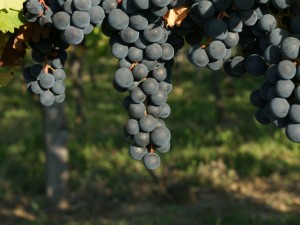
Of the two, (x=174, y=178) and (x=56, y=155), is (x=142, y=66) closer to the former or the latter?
(x=56, y=155)

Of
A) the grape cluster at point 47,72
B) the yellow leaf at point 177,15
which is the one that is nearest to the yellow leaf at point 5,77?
the grape cluster at point 47,72

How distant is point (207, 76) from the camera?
15.2 m

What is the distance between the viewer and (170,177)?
658 cm

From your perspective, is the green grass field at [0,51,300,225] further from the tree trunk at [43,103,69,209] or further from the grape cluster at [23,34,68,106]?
the grape cluster at [23,34,68,106]

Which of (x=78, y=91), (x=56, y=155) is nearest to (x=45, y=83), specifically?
(x=56, y=155)

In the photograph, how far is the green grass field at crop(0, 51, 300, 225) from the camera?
5.51m

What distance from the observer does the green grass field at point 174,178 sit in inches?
217

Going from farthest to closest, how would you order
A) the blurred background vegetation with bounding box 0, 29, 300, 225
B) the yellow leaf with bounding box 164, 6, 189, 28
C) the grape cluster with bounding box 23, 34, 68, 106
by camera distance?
the blurred background vegetation with bounding box 0, 29, 300, 225 → the grape cluster with bounding box 23, 34, 68, 106 → the yellow leaf with bounding box 164, 6, 189, 28

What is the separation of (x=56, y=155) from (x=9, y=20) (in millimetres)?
4521

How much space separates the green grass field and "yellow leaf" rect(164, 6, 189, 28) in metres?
3.90

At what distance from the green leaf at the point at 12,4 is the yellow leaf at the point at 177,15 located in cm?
41

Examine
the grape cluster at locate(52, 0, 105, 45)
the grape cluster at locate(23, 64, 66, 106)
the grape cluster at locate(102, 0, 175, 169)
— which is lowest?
the grape cluster at locate(23, 64, 66, 106)

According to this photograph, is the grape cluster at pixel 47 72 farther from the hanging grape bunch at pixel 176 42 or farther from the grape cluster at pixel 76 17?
the grape cluster at pixel 76 17

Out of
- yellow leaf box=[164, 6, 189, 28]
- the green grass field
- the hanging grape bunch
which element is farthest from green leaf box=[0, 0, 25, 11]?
the green grass field
